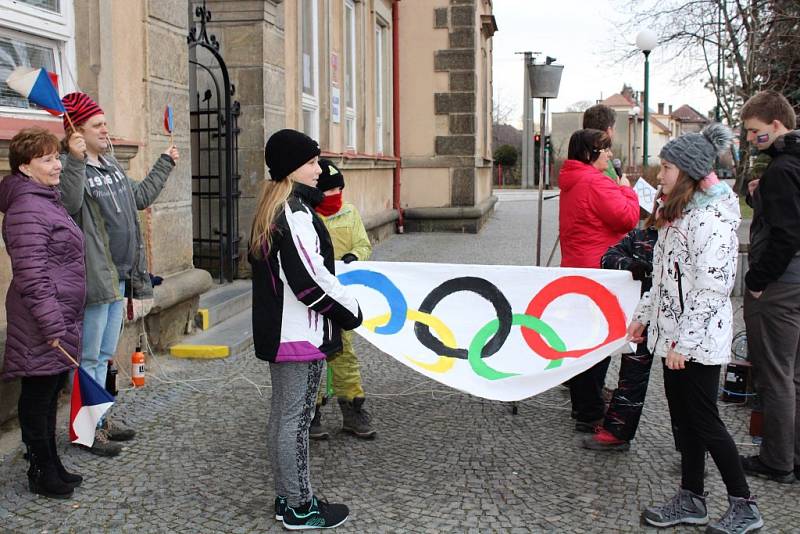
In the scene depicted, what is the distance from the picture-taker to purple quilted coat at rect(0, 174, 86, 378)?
413cm

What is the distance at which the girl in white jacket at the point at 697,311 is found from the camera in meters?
3.80

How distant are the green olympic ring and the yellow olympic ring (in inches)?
4.8

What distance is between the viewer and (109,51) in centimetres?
626

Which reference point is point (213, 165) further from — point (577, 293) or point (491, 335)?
point (577, 293)

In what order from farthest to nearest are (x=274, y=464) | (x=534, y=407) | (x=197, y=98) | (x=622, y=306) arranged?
(x=197, y=98) < (x=534, y=407) < (x=622, y=306) < (x=274, y=464)

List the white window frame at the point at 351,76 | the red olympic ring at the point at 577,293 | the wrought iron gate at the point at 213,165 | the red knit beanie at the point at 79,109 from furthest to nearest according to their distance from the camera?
1. the white window frame at the point at 351,76
2. the wrought iron gate at the point at 213,165
3. the red olympic ring at the point at 577,293
4. the red knit beanie at the point at 79,109

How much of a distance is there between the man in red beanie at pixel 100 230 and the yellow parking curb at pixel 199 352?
1.92m

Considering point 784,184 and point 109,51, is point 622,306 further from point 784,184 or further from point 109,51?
point 109,51

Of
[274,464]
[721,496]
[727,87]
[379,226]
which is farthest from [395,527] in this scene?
[727,87]

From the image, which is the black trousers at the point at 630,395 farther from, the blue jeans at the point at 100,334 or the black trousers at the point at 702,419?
the blue jeans at the point at 100,334

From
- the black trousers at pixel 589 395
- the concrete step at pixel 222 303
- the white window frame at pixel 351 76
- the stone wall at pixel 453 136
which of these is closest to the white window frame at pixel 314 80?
the white window frame at pixel 351 76

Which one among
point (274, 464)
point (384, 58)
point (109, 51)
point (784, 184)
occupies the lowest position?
point (274, 464)

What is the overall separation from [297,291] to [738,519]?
2.21m

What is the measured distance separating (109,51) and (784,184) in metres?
4.54
